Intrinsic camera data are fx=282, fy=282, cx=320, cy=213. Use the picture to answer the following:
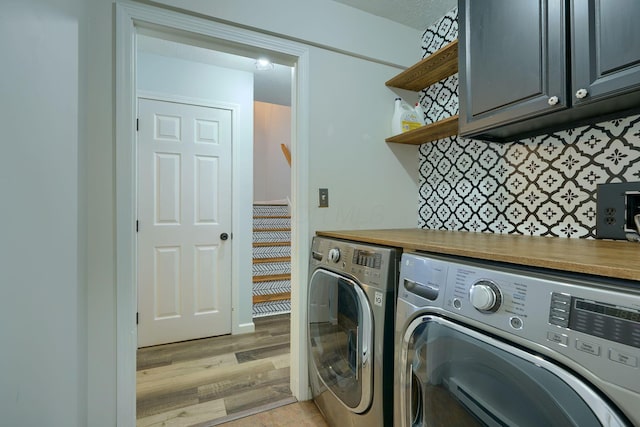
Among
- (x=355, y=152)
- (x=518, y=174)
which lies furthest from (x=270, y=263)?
(x=518, y=174)

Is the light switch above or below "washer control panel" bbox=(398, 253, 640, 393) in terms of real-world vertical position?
above

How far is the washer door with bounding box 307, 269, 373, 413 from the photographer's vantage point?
1.14m

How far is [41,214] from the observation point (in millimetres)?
767

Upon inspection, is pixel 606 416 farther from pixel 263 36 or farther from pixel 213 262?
pixel 213 262

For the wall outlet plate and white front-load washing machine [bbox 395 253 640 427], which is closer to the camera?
white front-load washing machine [bbox 395 253 640 427]

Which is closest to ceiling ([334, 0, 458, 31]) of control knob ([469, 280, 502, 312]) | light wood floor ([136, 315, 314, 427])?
control knob ([469, 280, 502, 312])

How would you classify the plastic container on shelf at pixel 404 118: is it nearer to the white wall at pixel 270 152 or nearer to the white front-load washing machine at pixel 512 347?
the white front-load washing machine at pixel 512 347

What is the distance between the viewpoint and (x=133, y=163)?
1.33 m

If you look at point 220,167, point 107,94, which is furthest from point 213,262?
point 107,94

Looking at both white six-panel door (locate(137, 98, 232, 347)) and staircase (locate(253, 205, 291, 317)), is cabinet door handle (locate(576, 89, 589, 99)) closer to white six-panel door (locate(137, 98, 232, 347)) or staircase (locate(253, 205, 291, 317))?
white six-panel door (locate(137, 98, 232, 347))

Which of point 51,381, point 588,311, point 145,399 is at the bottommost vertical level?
point 145,399

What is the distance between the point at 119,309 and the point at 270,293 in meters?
2.00

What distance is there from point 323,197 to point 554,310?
1270mm

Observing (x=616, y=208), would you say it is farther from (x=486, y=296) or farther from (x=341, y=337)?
(x=341, y=337)
